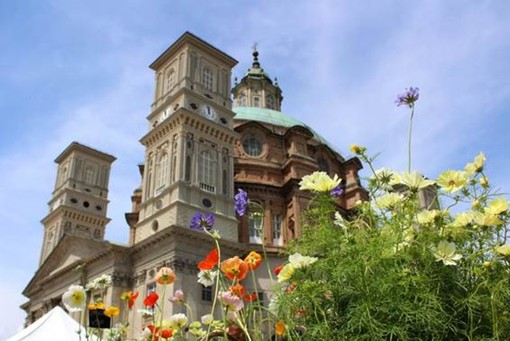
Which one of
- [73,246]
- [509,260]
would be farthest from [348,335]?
[73,246]

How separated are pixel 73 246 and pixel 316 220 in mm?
30074

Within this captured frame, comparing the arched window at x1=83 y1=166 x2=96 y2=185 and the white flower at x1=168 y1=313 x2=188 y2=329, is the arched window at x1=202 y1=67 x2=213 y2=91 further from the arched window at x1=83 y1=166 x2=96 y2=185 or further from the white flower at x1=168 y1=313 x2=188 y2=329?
the white flower at x1=168 y1=313 x2=188 y2=329

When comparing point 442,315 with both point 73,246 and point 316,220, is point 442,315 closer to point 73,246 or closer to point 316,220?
point 316,220

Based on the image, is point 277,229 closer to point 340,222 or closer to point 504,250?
point 340,222

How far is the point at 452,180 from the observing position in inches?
130

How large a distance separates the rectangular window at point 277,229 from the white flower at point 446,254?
2857 cm

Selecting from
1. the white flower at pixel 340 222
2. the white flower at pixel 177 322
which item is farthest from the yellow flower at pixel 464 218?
the white flower at pixel 177 322

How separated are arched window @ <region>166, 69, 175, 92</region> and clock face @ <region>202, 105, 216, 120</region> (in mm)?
2859

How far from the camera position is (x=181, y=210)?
2422 centimetres

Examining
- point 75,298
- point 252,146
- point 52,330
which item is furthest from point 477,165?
point 252,146

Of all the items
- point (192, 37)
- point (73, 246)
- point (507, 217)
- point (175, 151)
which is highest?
point (192, 37)

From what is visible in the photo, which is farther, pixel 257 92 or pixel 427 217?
pixel 257 92

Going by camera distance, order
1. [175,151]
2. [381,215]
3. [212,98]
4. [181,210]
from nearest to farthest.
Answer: [381,215], [181,210], [175,151], [212,98]

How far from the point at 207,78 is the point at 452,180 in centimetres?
2855
